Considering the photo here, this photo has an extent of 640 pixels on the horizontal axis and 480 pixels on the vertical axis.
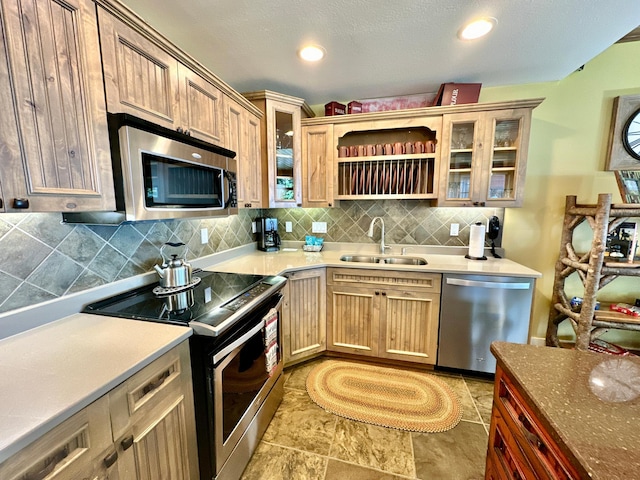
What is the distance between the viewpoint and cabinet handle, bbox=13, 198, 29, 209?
2.57ft

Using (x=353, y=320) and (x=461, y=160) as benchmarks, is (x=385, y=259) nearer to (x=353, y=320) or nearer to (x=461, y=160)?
(x=353, y=320)

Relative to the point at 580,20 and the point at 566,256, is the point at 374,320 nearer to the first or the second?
the point at 566,256

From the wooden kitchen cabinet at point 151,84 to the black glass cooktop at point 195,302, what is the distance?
2.92 feet

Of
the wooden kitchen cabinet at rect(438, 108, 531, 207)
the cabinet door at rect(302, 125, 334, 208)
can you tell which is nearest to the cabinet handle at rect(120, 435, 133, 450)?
→ the cabinet door at rect(302, 125, 334, 208)

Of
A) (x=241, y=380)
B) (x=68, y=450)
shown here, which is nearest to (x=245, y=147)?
(x=241, y=380)

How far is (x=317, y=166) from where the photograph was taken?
250 cm

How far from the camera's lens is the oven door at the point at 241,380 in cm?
113

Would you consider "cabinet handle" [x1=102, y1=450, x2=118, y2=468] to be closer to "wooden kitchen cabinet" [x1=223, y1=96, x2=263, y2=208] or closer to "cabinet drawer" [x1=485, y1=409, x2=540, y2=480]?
"cabinet drawer" [x1=485, y1=409, x2=540, y2=480]

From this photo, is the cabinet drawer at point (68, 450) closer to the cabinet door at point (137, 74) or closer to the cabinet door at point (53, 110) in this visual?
the cabinet door at point (53, 110)

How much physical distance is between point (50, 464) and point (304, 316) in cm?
166

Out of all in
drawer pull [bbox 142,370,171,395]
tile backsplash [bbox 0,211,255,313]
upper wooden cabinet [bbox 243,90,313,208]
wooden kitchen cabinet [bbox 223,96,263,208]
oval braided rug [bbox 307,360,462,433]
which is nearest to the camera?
drawer pull [bbox 142,370,171,395]

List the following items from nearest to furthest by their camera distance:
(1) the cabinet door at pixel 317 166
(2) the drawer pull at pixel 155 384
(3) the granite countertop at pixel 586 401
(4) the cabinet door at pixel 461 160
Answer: (3) the granite countertop at pixel 586 401
(2) the drawer pull at pixel 155 384
(4) the cabinet door at pixel 461 160
(1) the cabinet door at pixel 317 166

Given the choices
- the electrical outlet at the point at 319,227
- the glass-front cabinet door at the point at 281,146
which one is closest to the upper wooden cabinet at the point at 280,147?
the glass-front cabinet door at the point at 281,146

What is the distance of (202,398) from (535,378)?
1.22m
